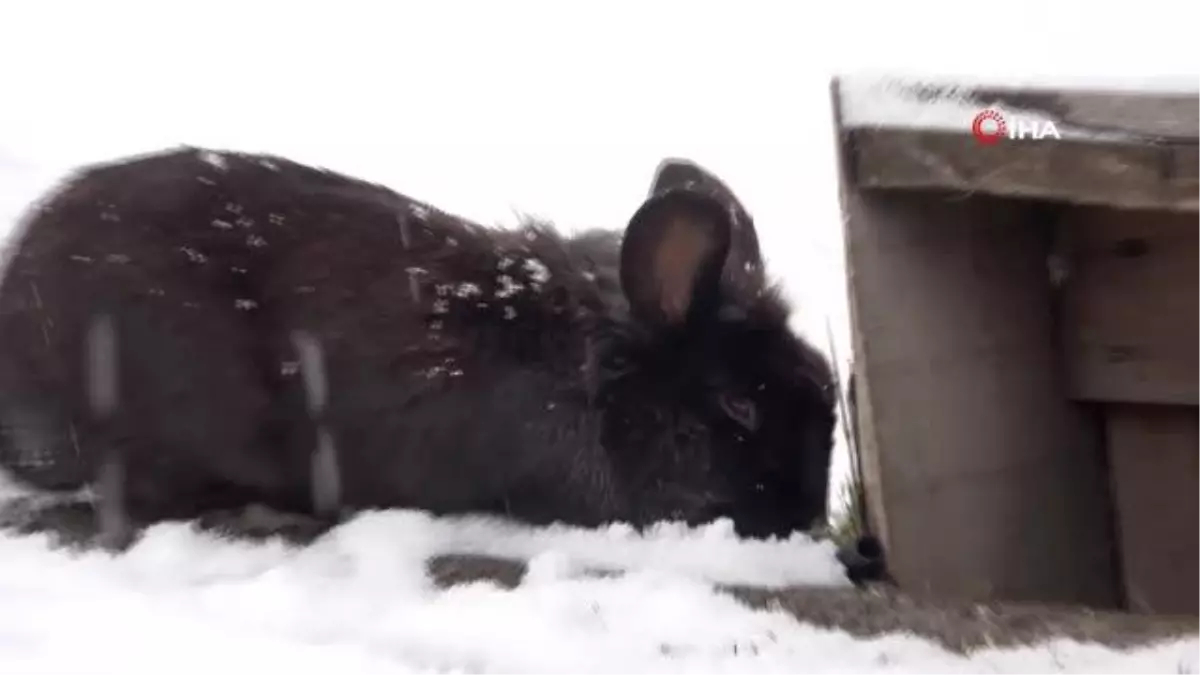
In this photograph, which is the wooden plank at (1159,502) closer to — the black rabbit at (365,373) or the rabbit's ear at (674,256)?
the black rabbit at (365,373)

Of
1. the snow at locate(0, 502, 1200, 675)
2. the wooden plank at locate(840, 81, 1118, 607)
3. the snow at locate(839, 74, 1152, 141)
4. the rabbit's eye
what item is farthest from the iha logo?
the snow at locate(0, 502, 1200, 675)

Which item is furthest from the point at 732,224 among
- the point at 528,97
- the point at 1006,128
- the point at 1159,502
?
the point at 528,97

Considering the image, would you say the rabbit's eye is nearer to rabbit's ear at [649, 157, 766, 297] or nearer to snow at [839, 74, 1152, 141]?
rabbit's ear at [649, 157, 766, 297]

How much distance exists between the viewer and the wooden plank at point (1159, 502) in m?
3.20

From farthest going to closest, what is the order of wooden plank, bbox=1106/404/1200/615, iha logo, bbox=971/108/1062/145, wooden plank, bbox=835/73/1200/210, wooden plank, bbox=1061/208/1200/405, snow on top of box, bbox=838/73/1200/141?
wooden plank, bbox=1106/404/1200/615
wooden plank, bbox=1061/208/1200/405
snow on top of box, bbox=838/73/1200/141
iha logo, bbox=971/108/1062/145
wooden plank, bbox=835/73/1200/210

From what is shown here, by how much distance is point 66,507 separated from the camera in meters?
2.90

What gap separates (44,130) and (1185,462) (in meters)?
3.27

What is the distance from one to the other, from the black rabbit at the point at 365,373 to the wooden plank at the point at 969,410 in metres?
0.20

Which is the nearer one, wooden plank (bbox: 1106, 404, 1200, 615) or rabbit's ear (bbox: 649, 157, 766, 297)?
Result: rabbit's ear (bbox: 649, 157, 766, 297)

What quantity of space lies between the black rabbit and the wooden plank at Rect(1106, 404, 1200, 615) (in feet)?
2.51

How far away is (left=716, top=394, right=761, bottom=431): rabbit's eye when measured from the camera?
2957mm

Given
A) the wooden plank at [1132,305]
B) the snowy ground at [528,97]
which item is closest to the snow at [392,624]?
the snowy ground at [528,97]

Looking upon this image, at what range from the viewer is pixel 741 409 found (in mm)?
2965

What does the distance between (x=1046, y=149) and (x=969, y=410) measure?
0.67 m
